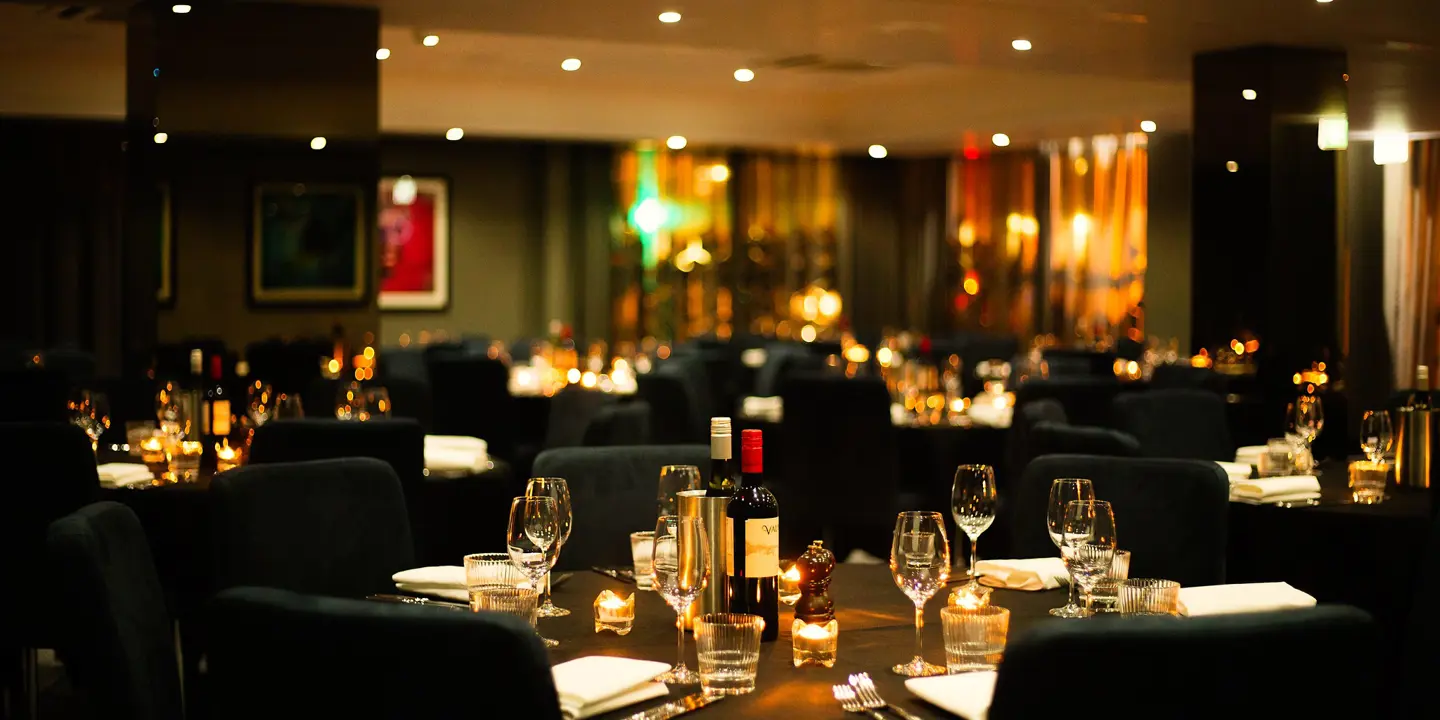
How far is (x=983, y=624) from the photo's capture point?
2.06 meters

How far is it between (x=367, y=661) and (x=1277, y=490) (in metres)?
3.18

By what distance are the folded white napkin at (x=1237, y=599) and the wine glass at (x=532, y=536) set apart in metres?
0.99

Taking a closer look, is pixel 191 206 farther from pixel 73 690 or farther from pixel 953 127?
pixel 953 127

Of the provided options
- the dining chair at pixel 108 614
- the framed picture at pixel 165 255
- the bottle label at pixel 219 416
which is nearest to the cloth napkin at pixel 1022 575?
the dining chair at pixel 108 614

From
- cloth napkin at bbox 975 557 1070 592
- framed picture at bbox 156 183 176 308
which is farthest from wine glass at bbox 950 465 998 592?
framed picture at bbox 156 183 176 308

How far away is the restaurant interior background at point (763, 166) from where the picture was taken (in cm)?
698

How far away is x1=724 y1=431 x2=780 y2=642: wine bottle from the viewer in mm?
2154

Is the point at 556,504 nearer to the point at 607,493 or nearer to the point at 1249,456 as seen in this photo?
the point at 607,493

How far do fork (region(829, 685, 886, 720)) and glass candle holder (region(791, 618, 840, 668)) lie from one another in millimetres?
142

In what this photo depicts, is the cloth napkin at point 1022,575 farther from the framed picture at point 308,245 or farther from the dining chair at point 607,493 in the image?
the framed picture at point 308,245

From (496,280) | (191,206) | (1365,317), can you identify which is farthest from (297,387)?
(496,280)

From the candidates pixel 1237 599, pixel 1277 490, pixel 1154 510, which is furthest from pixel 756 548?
pixel 1277 490

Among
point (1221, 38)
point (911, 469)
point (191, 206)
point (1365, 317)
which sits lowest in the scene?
point (911, 469)

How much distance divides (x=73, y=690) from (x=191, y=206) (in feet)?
9.38
